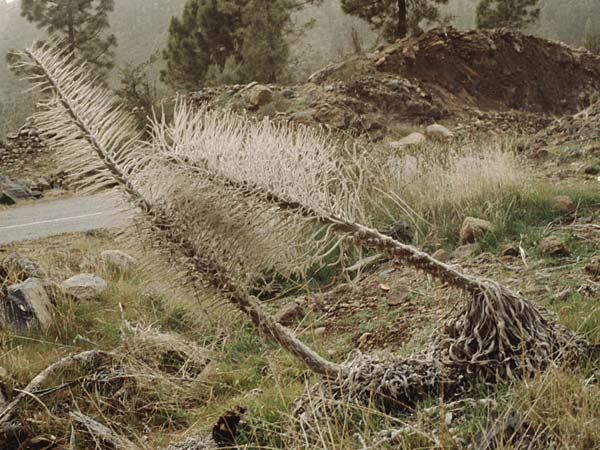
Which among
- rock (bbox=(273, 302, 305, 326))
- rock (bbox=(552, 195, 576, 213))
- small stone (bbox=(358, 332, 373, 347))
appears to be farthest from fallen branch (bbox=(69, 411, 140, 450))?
rock (bbox=(552, 195, 576, 213))

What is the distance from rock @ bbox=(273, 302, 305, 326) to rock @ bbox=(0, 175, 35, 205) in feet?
31.6

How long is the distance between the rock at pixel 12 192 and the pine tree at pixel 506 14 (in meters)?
21.5

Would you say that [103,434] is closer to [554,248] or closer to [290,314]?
[290,314]

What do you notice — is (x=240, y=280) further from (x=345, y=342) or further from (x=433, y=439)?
(x=345, y=342)

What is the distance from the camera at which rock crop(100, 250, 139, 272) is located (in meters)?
5.41

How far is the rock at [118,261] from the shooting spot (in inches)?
213

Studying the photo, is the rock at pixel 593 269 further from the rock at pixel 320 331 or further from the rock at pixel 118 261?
the rock at pixel 118 261

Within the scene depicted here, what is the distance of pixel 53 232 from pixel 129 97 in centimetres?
988

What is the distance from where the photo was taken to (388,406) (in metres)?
2.13

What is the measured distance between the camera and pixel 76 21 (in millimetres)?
26844

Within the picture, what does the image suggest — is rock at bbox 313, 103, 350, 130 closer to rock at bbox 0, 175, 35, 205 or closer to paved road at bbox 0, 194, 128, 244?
paved road at bbox 0, 194, 128, 244

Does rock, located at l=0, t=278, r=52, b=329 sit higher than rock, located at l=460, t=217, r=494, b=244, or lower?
higher

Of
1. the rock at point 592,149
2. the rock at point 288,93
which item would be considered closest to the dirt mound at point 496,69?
the rock at point 288,93

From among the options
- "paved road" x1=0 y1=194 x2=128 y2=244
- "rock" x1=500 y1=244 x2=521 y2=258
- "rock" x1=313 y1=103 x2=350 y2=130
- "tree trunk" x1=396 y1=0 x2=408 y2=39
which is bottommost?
"paved road" x1=0 y1=194 x2=128 y2=244
